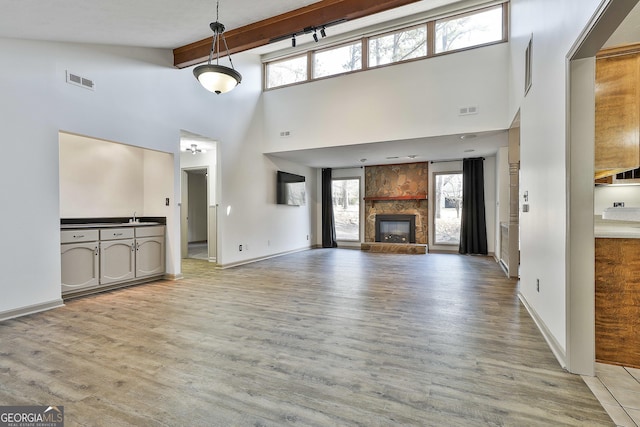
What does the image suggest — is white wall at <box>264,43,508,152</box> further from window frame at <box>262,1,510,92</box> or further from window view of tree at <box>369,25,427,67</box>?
window view of tree at <box>369,25,427,67</box>

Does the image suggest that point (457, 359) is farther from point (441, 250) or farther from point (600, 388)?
point (441, 250)

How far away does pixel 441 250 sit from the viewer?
8.38m

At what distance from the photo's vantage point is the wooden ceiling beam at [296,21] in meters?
3.75

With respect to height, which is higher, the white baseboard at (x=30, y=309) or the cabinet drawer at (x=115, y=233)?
the cabinet drawer at (x=115, y=233)

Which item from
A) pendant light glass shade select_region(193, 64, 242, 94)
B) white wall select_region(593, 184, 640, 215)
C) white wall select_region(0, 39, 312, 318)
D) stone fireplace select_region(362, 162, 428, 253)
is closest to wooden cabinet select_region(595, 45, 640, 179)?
white wall select_region(593, 184, 640, 215)

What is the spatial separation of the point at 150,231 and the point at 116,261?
2.22 ft

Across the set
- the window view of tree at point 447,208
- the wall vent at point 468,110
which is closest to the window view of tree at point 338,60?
the wall vent at point 468,110

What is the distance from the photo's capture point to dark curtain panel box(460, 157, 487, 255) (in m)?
7.79

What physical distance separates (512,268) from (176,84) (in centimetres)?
621

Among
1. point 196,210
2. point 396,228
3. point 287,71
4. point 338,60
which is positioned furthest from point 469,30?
point 196,210

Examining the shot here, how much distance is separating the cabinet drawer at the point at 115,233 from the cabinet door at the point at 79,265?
6.3 inches

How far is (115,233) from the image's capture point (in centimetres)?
452

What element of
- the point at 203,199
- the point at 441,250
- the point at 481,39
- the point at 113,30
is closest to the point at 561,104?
the point at 481,39

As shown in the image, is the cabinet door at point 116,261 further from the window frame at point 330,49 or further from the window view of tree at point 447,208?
the window view of tree at point 447,208
